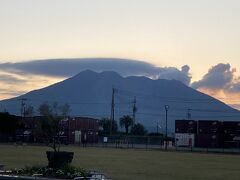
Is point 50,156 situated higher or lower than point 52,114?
lower

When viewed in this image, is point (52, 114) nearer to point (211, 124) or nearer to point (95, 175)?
point (95, 175)

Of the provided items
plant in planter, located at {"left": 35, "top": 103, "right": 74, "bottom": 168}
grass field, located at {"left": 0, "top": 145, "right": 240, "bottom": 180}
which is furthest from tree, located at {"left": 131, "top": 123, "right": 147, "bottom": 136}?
plant in planter, located at {"left": 35, "top": 103, "right": 74, "bottom": 168}

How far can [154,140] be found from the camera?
115875 millimetres

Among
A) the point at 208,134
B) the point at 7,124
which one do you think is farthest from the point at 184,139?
the point at 7,124

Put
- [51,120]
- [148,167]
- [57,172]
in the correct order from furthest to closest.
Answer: [148,167] → [51,120] → [57,172]

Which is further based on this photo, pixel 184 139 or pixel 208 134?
pixel 184 139

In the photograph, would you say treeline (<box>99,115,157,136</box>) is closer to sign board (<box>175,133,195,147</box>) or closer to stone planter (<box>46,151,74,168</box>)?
sign board (<box>175,133,195,147</box>)

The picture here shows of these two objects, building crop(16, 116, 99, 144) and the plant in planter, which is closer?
the plant in planter

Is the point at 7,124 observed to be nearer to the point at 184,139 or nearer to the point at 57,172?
the point at 184,139

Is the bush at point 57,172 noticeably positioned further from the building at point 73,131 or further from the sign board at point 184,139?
the sign board at point 184,139

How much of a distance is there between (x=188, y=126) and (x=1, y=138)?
3670 centimetres

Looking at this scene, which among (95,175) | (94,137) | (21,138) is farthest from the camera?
(94,137)

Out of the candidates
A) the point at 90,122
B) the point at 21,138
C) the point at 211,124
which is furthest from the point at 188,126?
the point at 21,138

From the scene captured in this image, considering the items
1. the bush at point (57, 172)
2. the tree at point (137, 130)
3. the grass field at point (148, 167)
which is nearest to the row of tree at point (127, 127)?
the tree at point (137, 130)
